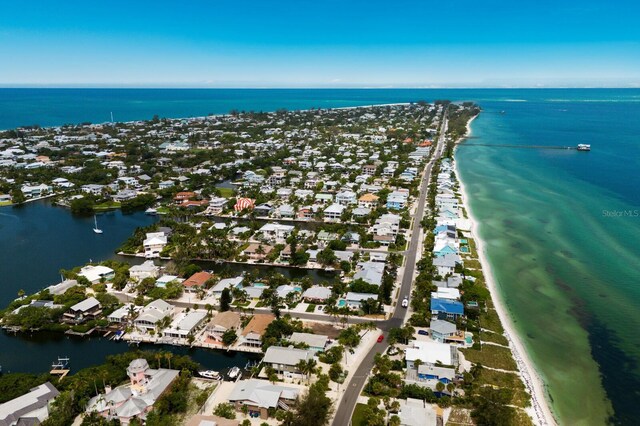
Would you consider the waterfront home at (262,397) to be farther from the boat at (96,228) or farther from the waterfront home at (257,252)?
the boat at (96,228)

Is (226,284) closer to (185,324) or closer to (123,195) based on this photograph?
(185,324)

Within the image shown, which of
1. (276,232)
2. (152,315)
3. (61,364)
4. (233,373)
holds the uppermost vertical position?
(276,232)

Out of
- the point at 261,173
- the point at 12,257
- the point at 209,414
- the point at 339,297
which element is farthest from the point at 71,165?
the point at 209,414

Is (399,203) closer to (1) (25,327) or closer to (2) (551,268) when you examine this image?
(2) (551,268)

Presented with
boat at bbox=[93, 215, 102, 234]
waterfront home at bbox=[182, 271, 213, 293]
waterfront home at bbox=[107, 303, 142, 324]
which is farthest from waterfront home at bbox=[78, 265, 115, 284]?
boat at bbox=[93, 215, 102, 234]

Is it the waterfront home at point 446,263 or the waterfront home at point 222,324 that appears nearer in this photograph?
the waterfront home at point 222,324

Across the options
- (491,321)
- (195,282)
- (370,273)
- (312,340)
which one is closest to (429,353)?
(312,340)

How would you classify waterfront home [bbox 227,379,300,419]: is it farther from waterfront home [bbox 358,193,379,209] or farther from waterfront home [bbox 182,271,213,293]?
waterfront home [bbox 358,193,379,209]

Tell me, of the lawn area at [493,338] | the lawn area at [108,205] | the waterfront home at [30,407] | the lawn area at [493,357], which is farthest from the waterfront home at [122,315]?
the lawn area at [108,205]

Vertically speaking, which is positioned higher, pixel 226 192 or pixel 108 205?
pixel 226 192
